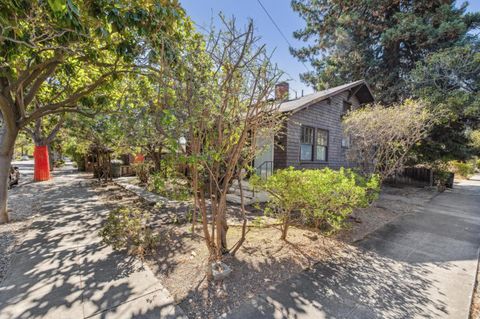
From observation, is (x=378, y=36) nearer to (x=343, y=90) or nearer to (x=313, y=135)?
(x=343, y=90)

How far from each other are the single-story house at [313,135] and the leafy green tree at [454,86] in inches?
113

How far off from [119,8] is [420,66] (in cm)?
1439

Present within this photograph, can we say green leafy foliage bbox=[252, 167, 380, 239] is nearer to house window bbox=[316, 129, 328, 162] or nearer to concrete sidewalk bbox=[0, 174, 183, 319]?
concrete sidewalk bbox=[0, 174, 183, 319]

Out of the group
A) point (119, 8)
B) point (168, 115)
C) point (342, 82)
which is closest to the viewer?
point (168, 115)

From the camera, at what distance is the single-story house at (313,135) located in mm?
8672

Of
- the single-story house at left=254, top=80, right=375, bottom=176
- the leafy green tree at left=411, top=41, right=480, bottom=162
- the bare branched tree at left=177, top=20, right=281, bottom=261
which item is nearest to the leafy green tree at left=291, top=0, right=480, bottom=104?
the leafy green tree at left=411, top=41, right=480, bottom=162

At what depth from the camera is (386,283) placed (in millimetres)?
3236

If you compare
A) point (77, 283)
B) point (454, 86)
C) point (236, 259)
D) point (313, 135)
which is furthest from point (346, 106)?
point (77, 283)

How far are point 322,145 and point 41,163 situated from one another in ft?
51.3

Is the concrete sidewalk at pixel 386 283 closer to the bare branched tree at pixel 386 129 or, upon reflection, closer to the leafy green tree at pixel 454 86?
the bare branched tree at pixel 386 129

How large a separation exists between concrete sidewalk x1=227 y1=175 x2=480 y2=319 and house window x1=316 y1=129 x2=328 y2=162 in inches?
222

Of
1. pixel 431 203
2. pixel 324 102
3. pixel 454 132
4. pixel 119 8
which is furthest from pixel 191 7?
pixel 454 132

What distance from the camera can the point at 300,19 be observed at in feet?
57.2

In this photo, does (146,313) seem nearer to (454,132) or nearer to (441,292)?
(441,292)
